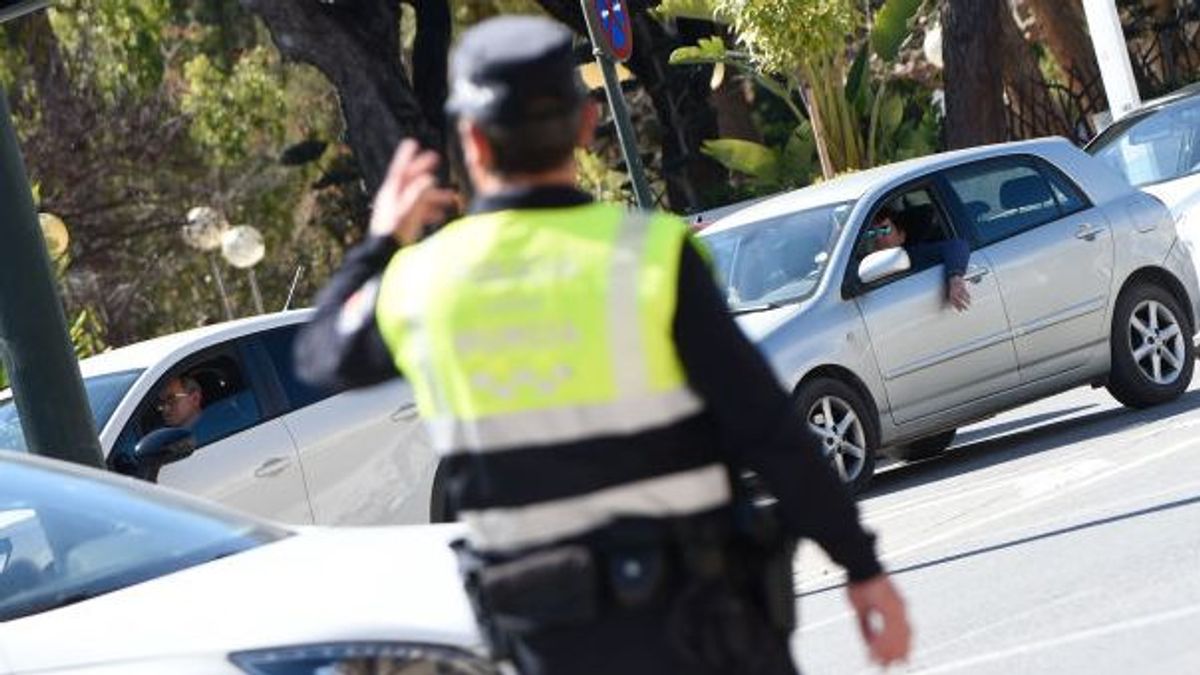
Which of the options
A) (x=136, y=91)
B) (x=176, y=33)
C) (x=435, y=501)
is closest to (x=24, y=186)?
(x=435, y=501)

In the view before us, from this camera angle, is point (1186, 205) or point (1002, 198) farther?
point (1186, 205)

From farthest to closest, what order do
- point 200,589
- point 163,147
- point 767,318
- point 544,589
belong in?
point 163,147 → point 767,318 → point 200,589 → point 544,589

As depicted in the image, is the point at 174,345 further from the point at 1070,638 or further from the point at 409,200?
the point at 409,200

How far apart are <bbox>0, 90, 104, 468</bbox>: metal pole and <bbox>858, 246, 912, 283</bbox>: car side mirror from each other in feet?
15.7

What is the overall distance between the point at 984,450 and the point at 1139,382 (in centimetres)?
107

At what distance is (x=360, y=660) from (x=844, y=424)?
8.12 m

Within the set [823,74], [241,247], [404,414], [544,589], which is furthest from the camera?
[241,247]

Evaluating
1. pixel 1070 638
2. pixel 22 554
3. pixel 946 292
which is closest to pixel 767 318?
pixel 946 292

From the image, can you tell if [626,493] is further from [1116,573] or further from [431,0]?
[431,0]

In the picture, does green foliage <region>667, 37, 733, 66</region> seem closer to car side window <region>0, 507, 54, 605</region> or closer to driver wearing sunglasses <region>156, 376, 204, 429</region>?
driver wearing sunglasses <region>156, 376, 204, 429</region>

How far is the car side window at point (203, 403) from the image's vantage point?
11941 mm

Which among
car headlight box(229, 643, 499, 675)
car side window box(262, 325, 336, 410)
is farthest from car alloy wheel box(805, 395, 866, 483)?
car headlight box(229, 643, 499, 675)

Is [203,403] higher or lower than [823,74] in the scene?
higher

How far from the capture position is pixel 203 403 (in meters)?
12.2
